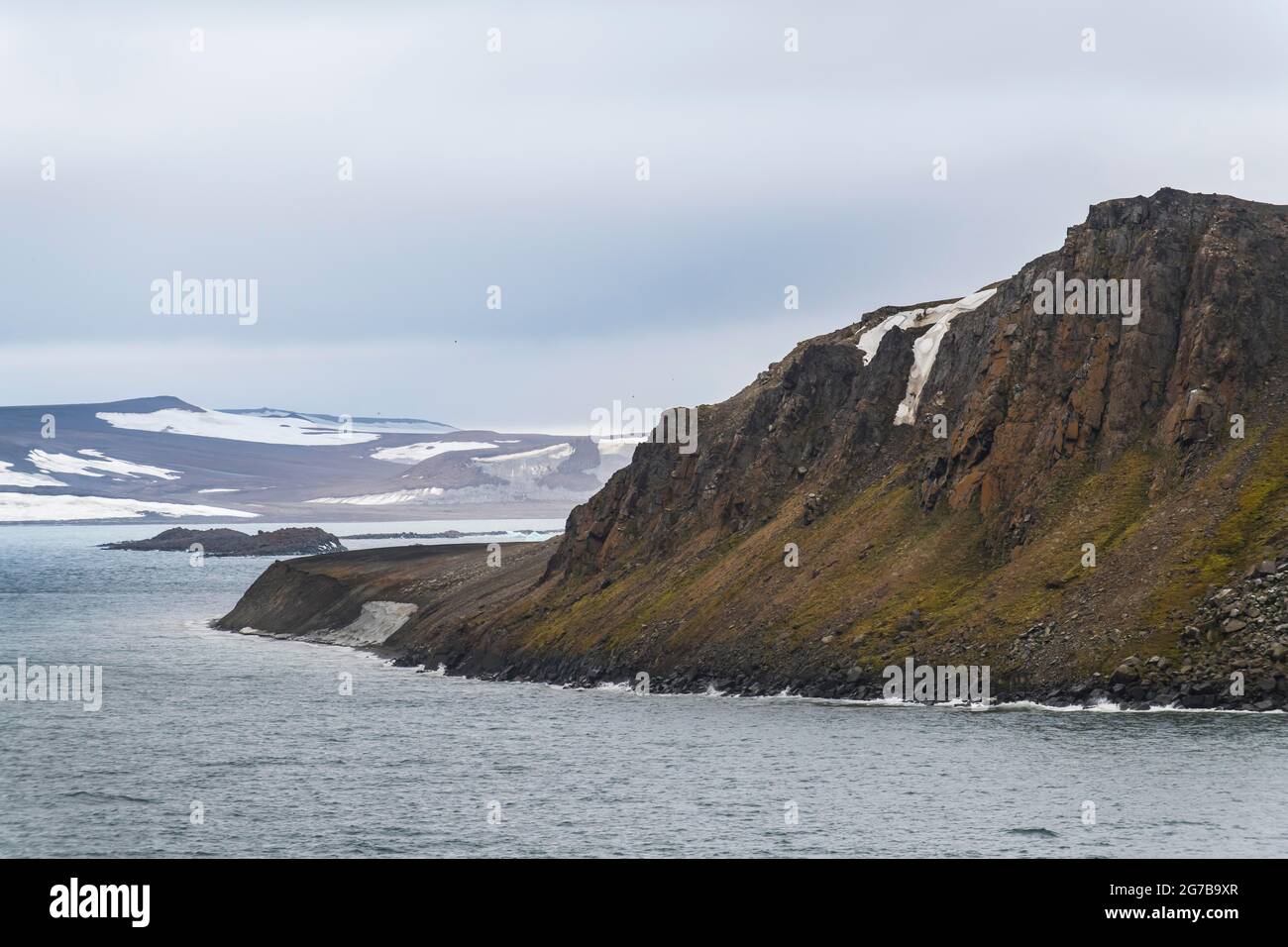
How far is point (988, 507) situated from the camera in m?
109

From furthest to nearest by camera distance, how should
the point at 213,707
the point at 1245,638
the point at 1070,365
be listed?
the point at 1070,365
the point at 213,707
the point at 1245,638

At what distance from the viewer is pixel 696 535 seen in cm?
12700

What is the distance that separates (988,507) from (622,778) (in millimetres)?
45255

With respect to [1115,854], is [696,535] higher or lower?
higher

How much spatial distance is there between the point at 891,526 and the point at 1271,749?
44.7 meters

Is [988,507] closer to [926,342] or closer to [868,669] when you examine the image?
[868,669]

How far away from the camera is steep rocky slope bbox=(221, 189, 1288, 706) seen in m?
94.1

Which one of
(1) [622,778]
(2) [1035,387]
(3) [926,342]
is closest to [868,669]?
(2) [1035,387]

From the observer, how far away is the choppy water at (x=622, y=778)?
57906mm

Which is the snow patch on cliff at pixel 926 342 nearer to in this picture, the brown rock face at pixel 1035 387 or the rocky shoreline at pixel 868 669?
the brown rock face at pixel 1035 387

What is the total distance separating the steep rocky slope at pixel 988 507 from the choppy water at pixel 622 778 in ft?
23.6
